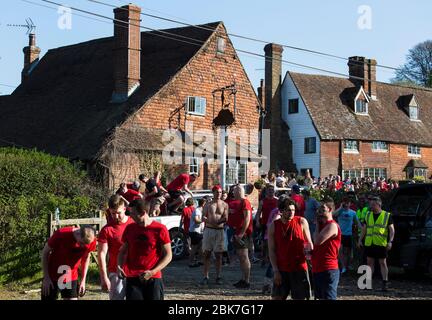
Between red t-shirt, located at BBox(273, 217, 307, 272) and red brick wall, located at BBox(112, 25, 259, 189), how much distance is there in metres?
19.0

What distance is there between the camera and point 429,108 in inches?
2067

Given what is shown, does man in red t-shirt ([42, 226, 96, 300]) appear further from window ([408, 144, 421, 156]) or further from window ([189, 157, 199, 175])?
window ([408, 144, 421, 156])

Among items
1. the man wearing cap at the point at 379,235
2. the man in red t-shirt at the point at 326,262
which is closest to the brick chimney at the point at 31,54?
the man wearing cap at the point at 379,235

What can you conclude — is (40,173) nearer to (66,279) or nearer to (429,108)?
(66,279)

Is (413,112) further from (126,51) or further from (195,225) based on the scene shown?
(195,225)

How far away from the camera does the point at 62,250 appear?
816 cm

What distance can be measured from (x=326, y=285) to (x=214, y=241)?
4.26m

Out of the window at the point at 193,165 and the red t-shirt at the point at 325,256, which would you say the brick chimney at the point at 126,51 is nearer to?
the window at the point at 193,165

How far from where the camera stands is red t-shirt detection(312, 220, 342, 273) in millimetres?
8914

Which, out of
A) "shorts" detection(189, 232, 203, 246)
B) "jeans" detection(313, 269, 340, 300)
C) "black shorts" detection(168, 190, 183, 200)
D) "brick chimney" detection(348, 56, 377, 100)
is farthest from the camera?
"brick chimney" detection(348, 56, 377, 100)

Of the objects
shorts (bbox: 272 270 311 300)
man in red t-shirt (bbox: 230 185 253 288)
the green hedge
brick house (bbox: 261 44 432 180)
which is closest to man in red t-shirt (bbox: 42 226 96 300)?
shorts (bbox: 272 270 311 300)

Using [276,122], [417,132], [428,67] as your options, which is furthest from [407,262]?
[428,67]

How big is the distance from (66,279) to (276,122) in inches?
1458

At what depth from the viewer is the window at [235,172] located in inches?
1211
